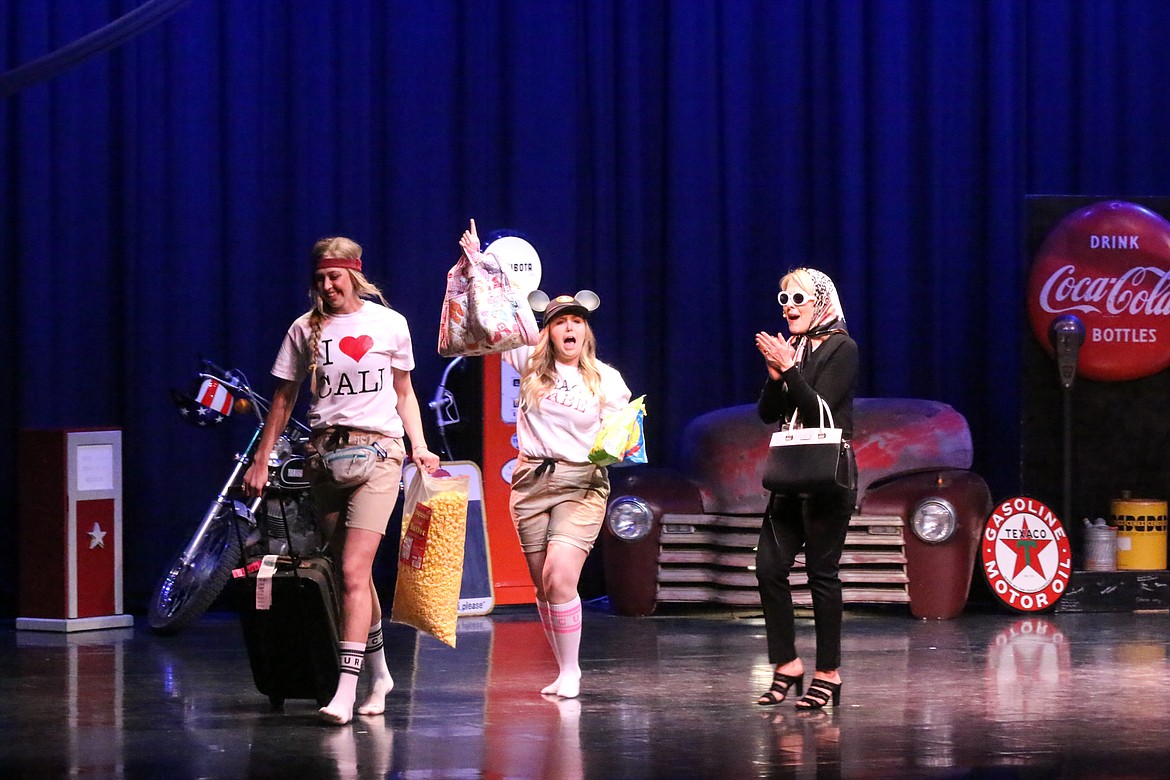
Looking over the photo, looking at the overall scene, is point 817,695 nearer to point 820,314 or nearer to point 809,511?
point 809,511

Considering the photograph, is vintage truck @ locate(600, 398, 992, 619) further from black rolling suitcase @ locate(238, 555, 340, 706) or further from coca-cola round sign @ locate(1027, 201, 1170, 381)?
black rolling suitcase @ locate(238, 555, 340, 706)

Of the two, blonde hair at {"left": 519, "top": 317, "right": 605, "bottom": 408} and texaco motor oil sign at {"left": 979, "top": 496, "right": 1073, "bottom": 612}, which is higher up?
blonde hair at {"left": 519, "top": 317, "right": 605, "bottom": 408}

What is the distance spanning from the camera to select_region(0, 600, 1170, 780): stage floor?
388 cm

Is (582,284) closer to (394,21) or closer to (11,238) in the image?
(394,21)

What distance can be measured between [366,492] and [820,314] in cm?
140

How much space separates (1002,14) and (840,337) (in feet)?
12.1

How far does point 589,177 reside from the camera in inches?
298

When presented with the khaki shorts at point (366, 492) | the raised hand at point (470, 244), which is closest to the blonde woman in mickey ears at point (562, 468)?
the raised hand at point (470, 244)

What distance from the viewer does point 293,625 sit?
4.40 meters

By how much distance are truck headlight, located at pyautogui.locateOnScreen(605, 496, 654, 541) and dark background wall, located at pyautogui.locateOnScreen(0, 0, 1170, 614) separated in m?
1.00

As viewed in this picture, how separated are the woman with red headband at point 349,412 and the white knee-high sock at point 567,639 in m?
0.54

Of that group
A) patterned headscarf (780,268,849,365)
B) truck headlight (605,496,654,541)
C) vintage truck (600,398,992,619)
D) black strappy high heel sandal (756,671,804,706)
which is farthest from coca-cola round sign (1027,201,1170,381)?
black strappy high heel sandal (756,671,804,706)

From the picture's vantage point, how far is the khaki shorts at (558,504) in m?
4.64

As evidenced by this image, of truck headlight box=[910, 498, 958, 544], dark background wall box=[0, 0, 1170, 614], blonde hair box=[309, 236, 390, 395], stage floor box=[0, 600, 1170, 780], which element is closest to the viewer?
stage floor box=[0, 600, 1170, 780]
